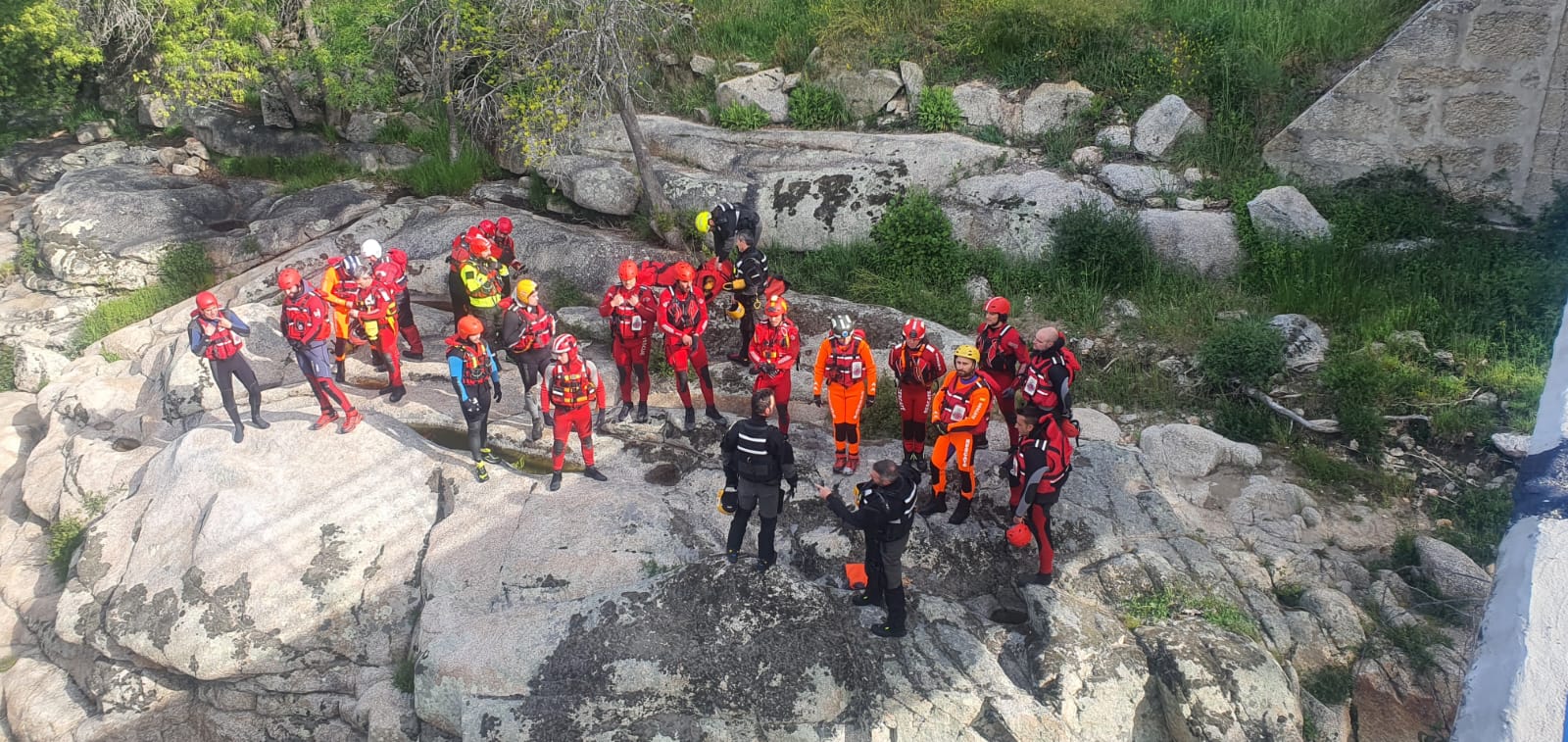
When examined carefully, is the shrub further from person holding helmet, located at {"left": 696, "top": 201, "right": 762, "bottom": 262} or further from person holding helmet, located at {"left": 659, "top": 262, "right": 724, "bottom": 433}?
person holding helmet, located at {"left": 659, "top": 262, "right": 724, "bottom": 433}

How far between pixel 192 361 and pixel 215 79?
5867 mm

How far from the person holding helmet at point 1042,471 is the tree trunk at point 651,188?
26.9 feet

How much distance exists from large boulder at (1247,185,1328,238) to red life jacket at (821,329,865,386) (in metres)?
7.35

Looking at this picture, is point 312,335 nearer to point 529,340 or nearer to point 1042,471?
point 529,340

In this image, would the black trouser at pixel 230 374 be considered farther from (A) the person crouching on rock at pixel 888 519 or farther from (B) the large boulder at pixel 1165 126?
(B) the large boulder at pixel 1165 126

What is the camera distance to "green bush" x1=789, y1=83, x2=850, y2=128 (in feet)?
53.7

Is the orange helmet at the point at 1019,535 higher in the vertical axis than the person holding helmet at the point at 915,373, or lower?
lower

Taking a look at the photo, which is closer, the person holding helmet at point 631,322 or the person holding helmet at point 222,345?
the person holding helmet at point 222,345

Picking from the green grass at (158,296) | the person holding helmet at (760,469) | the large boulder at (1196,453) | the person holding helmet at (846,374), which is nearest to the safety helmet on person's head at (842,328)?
the person holding helmet at (846,374)

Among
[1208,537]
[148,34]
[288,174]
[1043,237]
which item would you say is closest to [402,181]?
[288,174]

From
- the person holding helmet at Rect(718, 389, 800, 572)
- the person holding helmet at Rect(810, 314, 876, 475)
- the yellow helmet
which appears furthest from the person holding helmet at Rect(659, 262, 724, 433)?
the person holding helmet at Rect(718, 389, 800, 572)

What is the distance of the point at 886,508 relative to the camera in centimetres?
686

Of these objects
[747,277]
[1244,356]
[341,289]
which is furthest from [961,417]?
[341,289]

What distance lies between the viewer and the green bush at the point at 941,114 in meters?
15.7
